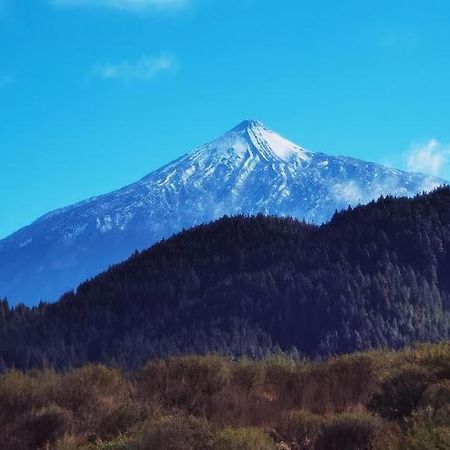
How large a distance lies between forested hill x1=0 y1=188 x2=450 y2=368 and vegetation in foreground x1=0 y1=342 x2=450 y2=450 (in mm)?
71819

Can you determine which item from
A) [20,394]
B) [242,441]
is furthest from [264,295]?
[242,441]

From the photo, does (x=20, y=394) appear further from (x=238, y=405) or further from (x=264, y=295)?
(x=264, y=295)

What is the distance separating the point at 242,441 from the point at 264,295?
105m

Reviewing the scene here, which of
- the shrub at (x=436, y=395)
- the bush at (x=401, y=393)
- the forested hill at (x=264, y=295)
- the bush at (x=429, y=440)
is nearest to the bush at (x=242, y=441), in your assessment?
the bush at (x=429, y=440)

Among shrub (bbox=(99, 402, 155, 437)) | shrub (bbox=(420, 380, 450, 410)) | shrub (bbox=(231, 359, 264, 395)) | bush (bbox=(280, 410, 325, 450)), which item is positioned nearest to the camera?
shrub (bbox=(420, 380, 450, 410))

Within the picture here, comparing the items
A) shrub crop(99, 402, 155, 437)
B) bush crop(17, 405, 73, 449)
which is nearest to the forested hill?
bush crop(17, 405, 73, 449)

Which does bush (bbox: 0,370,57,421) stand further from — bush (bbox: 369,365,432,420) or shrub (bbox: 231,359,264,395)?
bush (bbox: 369,365,432,420)

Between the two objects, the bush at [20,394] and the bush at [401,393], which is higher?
the bush at [20,394]

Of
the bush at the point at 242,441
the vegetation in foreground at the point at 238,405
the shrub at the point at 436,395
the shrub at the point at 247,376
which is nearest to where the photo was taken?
the bush at the point at 242,441

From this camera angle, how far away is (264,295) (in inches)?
4589

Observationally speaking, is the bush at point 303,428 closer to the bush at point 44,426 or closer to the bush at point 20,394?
the bush at point 44,426

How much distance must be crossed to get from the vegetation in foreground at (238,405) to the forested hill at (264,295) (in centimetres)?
7182

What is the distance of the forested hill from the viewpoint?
4097 inches

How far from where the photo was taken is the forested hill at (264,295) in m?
104
